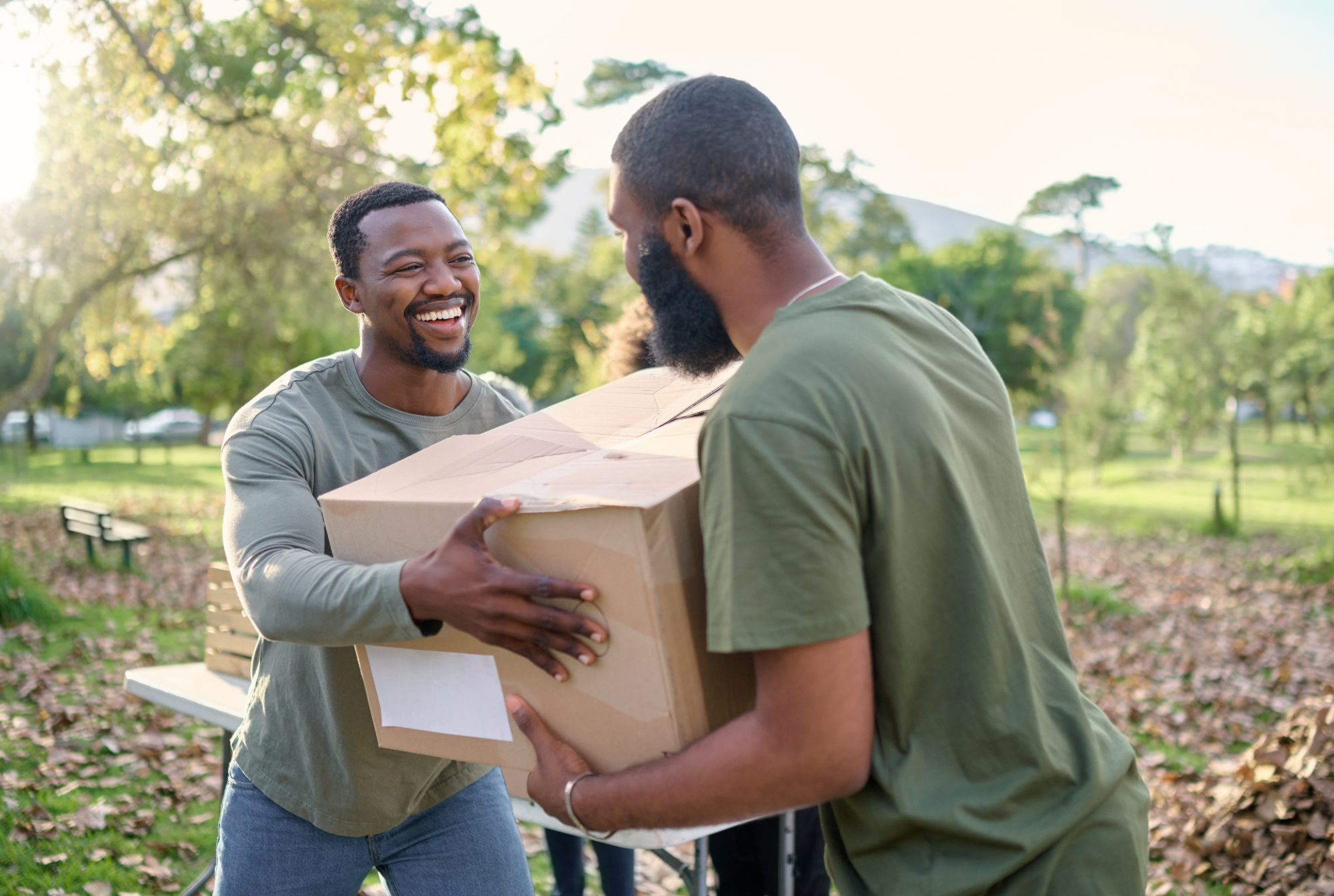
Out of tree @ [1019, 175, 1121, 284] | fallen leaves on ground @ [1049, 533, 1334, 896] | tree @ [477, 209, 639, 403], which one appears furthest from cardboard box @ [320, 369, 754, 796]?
tree @ [1019, 175, 1121, 284]

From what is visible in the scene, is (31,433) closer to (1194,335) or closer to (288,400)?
(1194,335)

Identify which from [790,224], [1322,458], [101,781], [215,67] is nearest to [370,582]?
[790,224]

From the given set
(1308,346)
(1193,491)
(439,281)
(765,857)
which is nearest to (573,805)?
(439,281)

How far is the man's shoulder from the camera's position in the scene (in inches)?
81.0

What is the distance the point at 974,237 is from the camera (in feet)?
177

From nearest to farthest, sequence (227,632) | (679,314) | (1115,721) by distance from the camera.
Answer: (679,314)
(227,632)
(1115,721)

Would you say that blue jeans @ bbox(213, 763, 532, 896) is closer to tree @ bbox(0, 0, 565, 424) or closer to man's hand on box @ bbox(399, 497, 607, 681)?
man's hand on box @ bbox(399, 497, 607, 681)

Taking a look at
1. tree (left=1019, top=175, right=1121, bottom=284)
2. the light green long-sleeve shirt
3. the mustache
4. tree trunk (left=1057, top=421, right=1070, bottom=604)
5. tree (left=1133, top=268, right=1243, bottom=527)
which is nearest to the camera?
the light green long-sleeve shirt

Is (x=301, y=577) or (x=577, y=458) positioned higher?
(x=577, y=458)

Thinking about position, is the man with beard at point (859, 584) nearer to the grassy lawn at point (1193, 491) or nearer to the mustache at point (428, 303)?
the mustache at point (428, 303)

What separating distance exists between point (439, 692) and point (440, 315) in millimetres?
880

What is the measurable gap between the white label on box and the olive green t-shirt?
0.55m

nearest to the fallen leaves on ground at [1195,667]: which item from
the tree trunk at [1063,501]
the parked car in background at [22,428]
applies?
the tree trunk at [1063,501]

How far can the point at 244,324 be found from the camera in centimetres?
1562
